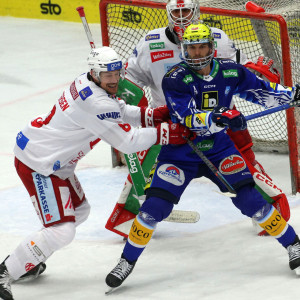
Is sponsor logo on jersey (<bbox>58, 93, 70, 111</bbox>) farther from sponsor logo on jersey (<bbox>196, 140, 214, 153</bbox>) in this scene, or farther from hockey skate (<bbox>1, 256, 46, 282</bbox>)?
hockey skate (<bbox>1, 256, 46, 282</bbox>)

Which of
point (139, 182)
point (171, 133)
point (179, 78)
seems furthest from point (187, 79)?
point (139, 182)

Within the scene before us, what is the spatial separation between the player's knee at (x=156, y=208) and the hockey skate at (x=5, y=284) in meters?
0.70

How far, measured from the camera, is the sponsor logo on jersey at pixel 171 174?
14.5 ft

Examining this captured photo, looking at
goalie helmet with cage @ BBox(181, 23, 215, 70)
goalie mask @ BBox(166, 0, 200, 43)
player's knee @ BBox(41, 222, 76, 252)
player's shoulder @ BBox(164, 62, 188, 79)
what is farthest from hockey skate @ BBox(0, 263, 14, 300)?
goalie mask @ BBox(166, 0, 200, 43)

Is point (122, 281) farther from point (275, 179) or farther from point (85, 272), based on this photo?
point (275, 179)

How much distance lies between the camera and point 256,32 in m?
6.23

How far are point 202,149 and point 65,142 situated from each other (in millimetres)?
664

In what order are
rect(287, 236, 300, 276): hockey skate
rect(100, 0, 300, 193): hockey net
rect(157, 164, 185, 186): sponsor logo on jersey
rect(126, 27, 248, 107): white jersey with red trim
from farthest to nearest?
rect(100, 0, 300, 193): hockey net, rect(126, 27, 248, 107): white jersey with red trim, rect(157, 164, 185, 186): sponsor logo on jersey, rect(287, 236, 300, 276): hockey skate

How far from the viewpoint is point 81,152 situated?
15.0 feet

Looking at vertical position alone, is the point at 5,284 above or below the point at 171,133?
below

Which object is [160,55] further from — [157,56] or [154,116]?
[154,116]

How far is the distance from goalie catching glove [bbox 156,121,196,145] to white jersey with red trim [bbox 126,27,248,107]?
0.88 meters

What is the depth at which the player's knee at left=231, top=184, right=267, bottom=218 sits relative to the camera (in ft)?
14.3

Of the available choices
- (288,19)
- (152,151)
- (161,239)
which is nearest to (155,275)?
(161,239)
